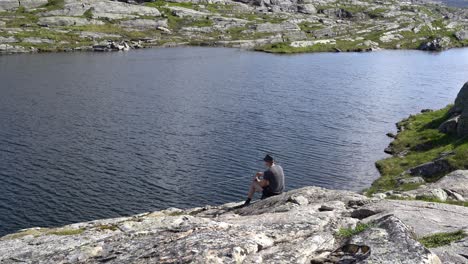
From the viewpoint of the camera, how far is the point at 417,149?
63.3 m

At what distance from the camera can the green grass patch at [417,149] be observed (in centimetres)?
4728

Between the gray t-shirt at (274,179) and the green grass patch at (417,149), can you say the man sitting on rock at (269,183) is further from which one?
the green grass patch at (417,149)

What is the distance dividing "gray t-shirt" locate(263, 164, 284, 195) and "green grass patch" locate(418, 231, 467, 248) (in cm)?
1201

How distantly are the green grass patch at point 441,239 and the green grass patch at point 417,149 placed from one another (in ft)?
85.7

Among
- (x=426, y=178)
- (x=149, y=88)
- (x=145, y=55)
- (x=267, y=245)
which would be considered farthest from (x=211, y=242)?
(x=145, y=55)

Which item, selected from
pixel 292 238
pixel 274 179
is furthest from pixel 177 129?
pixel 292 238

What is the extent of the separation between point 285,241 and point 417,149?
5090 cm

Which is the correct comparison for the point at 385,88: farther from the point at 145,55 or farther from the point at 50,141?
the point at 145,55

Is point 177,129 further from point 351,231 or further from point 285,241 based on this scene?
point 351,231

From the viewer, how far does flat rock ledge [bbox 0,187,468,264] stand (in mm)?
15227

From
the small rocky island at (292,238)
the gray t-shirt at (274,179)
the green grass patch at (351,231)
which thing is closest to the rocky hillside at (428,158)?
the gray t-shirt at (274,179)

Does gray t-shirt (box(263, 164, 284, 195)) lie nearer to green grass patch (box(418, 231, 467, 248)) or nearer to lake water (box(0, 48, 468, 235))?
green grass patch (box(418, 231, 467, 248))

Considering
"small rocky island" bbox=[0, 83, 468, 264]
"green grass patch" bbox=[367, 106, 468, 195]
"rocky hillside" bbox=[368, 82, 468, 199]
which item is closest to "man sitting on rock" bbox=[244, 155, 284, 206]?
"small rocky island" bbox=[0, 83, 468, 264]

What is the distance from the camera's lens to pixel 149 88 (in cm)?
10550
